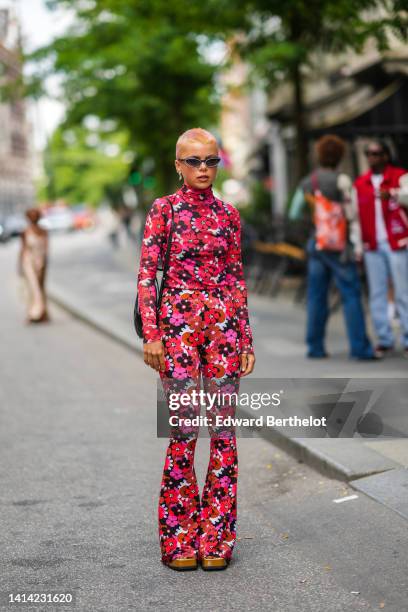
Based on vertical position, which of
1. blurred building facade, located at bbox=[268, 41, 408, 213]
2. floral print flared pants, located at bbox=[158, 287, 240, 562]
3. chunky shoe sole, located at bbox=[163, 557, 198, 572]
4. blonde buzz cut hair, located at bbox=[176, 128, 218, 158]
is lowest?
chunky shoe sole, located at bbox=[163, 557, 198, 572]

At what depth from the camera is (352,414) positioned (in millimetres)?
6809

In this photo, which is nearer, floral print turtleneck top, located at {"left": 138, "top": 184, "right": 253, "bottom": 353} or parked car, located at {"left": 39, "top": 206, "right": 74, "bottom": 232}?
floral print turtleneck top, located at {"left": 138, "top": 184, "right": 253, "bottom": 353}

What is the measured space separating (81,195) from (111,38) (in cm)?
8146

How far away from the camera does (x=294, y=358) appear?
10023 millimetres

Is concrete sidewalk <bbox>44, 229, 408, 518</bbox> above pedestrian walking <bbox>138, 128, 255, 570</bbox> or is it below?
below

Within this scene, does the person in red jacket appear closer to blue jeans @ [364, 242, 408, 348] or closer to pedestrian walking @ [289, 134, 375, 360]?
blue jeans @ [364, 242, 408, 348]

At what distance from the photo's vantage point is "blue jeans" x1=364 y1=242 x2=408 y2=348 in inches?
381

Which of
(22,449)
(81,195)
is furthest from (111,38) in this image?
(81,195)

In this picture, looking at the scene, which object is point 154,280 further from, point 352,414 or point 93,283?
point 93,283

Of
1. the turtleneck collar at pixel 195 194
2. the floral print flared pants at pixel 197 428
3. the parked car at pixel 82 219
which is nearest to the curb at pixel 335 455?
the floral print flared pants at pixel 197 428

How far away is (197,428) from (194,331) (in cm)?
40

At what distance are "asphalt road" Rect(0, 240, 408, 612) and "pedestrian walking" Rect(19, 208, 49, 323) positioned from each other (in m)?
7.35

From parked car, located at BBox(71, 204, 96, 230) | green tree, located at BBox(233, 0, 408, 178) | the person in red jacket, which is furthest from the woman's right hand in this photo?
parked car, located at BBox(71, 204, 96, 230)

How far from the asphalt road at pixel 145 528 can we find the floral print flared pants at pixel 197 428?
156 mm
